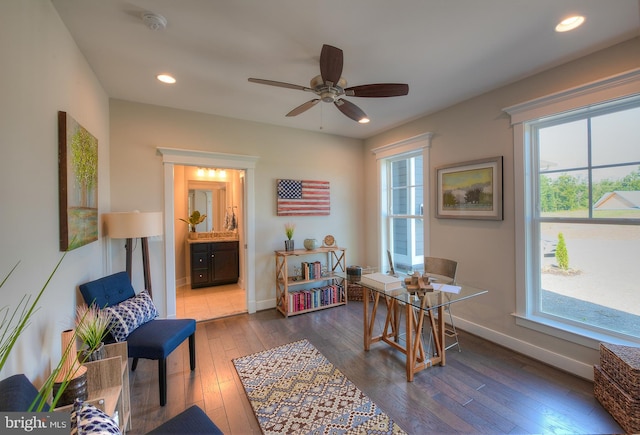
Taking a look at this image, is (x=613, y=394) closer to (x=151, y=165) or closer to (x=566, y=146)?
(x=566, y=146)

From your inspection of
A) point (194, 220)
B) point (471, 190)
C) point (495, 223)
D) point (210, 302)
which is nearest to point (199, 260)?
point (194, 220)

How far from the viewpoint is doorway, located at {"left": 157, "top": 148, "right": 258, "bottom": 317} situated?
129 inches

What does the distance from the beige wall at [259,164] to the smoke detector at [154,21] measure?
1.62m

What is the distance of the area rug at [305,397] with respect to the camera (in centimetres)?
178

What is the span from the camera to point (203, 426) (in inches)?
49.9

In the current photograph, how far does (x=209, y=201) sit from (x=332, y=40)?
441cm

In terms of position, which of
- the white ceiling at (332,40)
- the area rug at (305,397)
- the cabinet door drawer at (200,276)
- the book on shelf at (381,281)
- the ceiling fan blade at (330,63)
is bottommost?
the area rug at (305,397)

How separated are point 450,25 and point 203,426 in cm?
286

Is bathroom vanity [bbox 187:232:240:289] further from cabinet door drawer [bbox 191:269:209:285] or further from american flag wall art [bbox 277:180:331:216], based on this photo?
american flag wall art [bbox 277:180:331:216]

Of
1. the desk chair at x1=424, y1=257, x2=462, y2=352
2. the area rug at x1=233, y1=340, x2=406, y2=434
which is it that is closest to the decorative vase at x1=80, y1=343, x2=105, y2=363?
the area rug at x1=233, y1=340, x2=406, y2=434

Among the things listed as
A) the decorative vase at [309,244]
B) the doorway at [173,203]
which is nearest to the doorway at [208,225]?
the doorway at [173,203]

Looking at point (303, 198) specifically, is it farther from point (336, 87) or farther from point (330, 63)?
point (330, 63)

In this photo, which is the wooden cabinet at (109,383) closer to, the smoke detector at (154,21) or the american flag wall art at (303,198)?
the smoke detector at (154,21)

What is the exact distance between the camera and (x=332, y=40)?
202 cm
